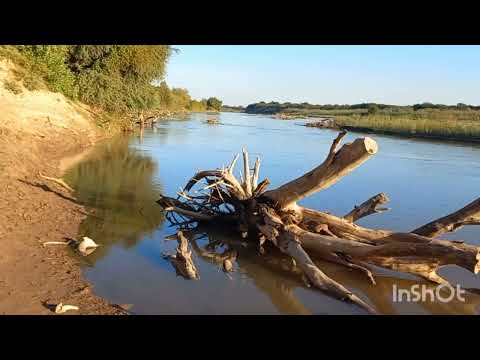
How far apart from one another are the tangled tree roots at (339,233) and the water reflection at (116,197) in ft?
5.98

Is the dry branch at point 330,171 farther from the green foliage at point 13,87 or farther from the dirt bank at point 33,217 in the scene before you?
the green foliage at point 13,87

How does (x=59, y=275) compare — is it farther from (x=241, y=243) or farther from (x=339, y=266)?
(x=339, y=266)

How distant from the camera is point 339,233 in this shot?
6.77 metres

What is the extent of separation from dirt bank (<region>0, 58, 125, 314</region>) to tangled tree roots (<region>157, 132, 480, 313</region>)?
2.58 m

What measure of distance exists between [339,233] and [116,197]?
5.26 metres

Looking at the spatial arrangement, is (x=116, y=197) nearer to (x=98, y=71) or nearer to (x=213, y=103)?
(x=98, y=71)

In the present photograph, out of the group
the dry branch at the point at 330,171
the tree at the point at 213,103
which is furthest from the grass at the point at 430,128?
the tree at the point at 213,103

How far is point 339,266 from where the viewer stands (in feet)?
21.4

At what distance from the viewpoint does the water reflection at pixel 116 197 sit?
730 centimetres

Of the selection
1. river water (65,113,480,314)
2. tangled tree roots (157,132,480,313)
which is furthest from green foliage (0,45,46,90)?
tangled tree roots (157,132,480,313)

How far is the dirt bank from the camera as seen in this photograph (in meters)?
4.66

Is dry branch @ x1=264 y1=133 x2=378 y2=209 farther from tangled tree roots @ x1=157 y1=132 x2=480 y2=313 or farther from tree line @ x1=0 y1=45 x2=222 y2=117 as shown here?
tree line @ x1=0 y1=45 x2=222 y2=117

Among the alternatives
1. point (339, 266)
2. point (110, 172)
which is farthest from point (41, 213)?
point (110, 172)

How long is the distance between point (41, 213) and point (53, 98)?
38.3 feet
